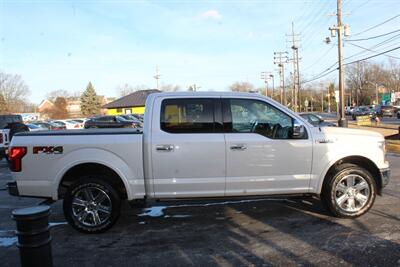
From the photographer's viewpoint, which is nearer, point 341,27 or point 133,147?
point 133,147

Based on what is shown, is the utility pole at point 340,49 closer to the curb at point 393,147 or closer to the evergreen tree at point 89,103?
the curb at point 393,147

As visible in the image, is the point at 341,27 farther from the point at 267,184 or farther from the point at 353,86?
the point at 353,86

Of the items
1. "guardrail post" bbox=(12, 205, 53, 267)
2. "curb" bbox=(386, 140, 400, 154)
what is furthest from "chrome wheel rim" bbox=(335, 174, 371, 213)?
"curb" bbox=(386, 140, 400, 154)

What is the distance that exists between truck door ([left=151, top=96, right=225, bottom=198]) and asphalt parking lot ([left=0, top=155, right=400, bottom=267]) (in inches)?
24.6

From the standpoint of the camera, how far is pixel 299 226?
5.91 m

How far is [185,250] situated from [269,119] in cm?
227

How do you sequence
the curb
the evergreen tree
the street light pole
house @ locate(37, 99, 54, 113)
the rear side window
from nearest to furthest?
the rear side window → the curb → the street light pole → house @ locate(37, 99, 54, 113) → the evergreen tree

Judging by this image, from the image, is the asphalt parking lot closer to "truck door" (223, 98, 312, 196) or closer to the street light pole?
"truck door" (223, 98, 312, 196)

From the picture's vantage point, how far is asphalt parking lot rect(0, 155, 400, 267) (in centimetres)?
473

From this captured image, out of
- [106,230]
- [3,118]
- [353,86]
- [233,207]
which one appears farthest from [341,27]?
[353,86]

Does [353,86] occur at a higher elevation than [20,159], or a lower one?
higher

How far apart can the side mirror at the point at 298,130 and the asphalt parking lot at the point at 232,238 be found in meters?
1.28

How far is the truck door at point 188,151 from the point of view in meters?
5.80

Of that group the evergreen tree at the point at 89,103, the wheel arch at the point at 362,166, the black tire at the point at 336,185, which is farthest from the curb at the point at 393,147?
the evergreen tree at the point at 89,103
